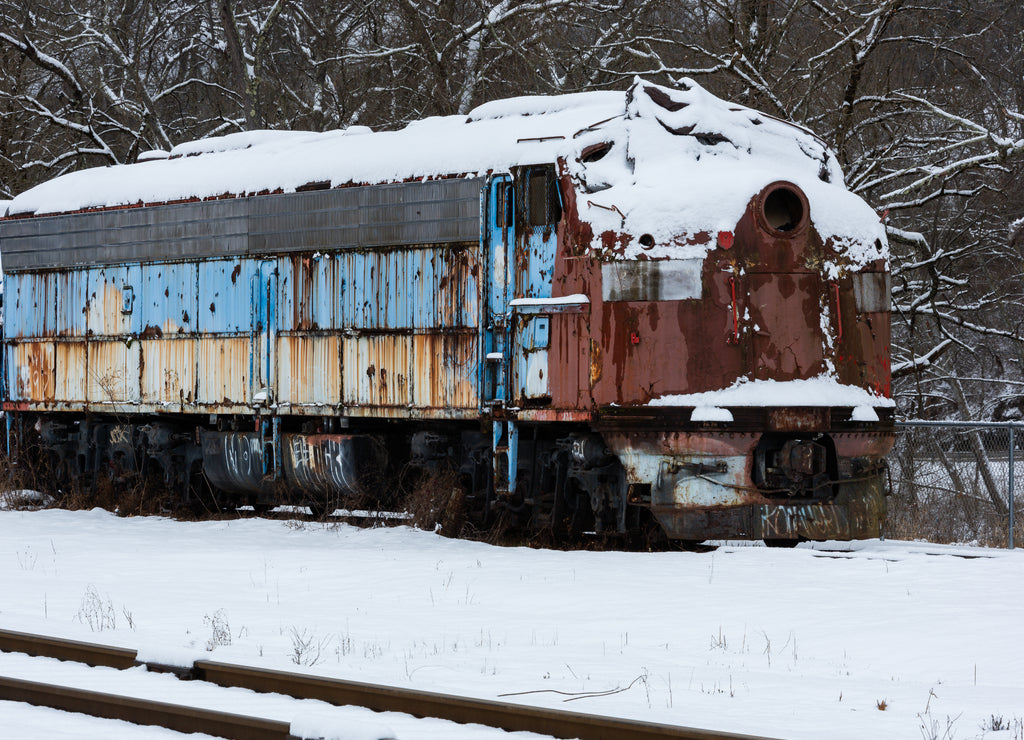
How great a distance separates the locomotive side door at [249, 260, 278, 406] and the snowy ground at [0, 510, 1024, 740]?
217 cm

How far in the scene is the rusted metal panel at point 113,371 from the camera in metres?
16.5

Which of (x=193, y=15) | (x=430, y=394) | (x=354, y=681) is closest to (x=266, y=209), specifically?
(x=430, y=394)

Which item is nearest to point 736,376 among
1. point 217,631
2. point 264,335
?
point 217,631

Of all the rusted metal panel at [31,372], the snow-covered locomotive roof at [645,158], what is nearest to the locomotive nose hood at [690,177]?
the snow-covered locomotive roof at [645,158]

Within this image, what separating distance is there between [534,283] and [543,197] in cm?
79

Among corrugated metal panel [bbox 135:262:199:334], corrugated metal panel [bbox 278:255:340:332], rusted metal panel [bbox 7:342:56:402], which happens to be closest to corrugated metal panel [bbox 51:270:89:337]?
rusted metal panel [bbox 7:342:56:402]

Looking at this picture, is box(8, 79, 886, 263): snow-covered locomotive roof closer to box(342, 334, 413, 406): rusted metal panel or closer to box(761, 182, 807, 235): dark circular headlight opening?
box(761, 182, 807, 235): dark circular headlight opening

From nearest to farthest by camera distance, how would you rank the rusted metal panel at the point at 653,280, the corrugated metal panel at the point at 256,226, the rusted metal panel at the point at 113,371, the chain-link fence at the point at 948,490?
the rusted metal panel at the point at 653,280 < the corrugated metal panel at the point at 256,226 < the chain-link fence at the point at 948,490 < the rusted metal panel at the point at 113,371

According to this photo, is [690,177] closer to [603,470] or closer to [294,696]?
[603,470]

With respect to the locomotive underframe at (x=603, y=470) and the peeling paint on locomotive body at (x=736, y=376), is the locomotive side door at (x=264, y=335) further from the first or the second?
the peeling paint on locomotive body at (x=736, y=376)

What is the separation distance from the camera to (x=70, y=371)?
682 inches

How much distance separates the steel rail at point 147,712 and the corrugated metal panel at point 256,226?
7046mm

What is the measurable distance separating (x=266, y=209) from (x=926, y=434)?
375 inches

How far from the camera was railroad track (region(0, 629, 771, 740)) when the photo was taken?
571 cm
